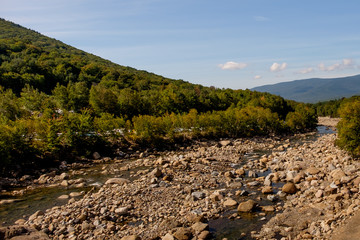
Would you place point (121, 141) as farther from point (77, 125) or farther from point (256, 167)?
point (256, 167)

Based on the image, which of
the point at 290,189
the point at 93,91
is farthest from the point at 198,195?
the point at 93,91

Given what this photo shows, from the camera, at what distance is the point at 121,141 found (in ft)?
150

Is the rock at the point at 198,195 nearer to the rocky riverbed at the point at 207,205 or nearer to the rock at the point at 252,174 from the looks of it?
the rocky riverbed at the point at 207,205

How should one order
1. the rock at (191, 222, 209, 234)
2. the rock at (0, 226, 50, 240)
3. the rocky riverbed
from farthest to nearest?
the rock at (191, 222, 209, 234) < the rocky riverbed < the rock at (0, 226, 50, 240)

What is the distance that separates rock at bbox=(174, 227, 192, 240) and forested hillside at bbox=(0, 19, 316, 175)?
25320mm

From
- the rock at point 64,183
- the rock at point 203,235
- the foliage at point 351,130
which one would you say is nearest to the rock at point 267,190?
the rock at point 203,235

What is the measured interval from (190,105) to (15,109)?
49060 millimetres

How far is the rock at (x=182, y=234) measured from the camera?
554 inches

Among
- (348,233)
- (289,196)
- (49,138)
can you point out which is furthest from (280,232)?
(49,138)

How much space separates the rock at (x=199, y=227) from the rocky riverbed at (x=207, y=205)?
0.20ft

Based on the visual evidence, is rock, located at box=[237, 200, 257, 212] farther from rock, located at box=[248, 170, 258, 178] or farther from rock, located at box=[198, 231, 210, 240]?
rock, located at box=[248, 170, 258, 178]

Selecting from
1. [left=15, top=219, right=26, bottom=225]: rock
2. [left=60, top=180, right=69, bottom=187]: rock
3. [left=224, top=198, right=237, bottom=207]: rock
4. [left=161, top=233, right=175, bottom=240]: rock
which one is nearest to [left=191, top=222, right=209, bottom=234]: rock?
[left=161, top=233, right=175, bottom=240]: rock

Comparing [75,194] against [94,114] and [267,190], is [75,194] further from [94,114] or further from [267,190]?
[94,114]

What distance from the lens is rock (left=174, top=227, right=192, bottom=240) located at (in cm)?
1407
